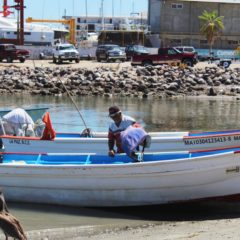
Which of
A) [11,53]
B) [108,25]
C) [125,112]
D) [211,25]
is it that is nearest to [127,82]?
[125,112]

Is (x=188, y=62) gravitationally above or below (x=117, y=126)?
below

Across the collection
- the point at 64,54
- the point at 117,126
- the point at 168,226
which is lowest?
the point at 64,54

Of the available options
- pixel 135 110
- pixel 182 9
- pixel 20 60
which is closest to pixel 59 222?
pixel 135 110

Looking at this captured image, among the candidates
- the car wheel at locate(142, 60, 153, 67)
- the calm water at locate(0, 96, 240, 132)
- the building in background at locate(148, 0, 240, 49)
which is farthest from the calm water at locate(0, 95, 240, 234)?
the building in background at locate(148, 0, 240, 49)

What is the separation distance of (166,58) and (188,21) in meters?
24.3

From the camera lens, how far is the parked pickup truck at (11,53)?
5081 cm

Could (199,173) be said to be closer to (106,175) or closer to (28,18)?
(106,175)

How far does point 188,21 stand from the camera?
70812 millimetres

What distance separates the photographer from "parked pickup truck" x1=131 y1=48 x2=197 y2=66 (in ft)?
157

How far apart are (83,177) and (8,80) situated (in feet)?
101

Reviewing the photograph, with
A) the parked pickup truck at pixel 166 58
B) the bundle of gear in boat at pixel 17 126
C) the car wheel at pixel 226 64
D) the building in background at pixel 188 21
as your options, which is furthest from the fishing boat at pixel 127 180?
the building in background at pixel 188 21

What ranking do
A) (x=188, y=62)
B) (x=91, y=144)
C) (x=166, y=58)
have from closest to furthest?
1. (x=91, y=144)
2. (x=166, y=58)
3. (x=188, y=62)

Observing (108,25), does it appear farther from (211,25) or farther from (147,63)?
(147,63)

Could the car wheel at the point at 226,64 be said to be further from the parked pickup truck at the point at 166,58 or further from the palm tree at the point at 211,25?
the palm tree at the point at 211,25
